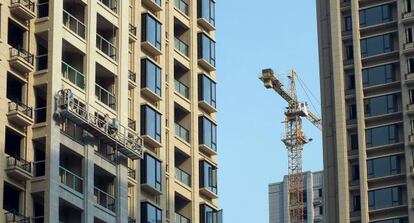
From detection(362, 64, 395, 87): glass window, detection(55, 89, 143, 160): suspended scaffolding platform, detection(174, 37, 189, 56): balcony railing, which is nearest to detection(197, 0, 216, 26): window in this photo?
detection(174, 37, 189, 56): balcony railing

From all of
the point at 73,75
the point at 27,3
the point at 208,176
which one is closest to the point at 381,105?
the point at 208,176

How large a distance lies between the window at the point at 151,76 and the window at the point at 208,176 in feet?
20.8

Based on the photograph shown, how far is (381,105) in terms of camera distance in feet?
436

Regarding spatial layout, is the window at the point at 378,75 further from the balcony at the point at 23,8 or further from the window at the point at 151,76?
the balcony at the point at 23,8

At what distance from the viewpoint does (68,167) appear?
74.7m

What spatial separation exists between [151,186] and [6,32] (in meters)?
→ 15.4

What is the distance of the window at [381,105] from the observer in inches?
5212

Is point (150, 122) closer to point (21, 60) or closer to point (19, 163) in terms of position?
point (21, 60)

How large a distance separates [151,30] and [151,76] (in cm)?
305

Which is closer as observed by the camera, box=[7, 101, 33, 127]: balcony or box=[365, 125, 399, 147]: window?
box=[7, 101, 33, 127]: balcony

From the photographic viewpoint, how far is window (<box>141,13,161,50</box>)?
85200mm

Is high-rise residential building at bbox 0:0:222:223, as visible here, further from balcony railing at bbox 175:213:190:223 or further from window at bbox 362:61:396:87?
window at bbox 362:61:396:87

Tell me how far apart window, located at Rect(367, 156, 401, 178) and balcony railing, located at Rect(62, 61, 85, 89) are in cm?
5977

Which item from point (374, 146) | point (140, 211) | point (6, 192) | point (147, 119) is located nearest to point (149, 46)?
point (147, 119)
